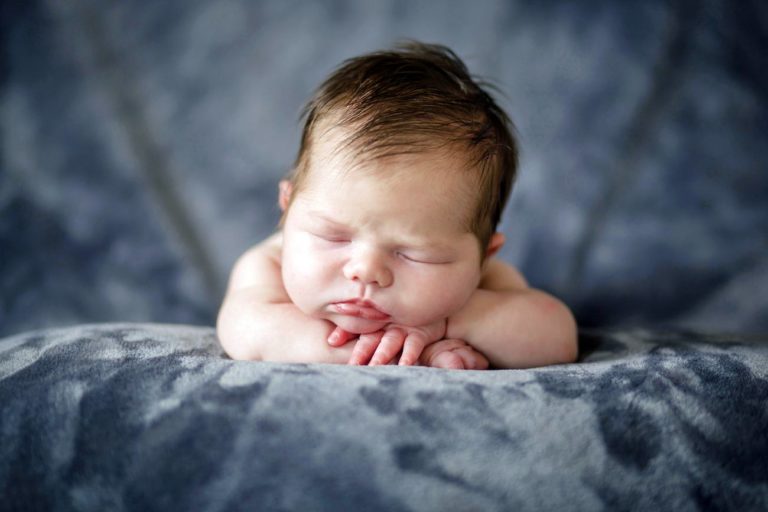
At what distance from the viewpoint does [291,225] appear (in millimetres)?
1010

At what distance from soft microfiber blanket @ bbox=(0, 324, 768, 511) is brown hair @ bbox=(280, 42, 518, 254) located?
303mm

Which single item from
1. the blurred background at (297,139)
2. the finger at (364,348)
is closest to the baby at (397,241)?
the finger at (364,348)

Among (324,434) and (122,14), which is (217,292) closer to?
(122,14)

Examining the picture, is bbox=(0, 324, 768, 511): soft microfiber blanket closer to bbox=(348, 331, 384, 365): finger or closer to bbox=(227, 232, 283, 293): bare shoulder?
bbox=(348, 331, 384, 365): finger

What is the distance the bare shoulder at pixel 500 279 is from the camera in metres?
1.19

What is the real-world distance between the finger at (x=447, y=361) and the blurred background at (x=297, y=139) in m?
0.50

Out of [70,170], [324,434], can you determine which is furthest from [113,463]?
[70,170]

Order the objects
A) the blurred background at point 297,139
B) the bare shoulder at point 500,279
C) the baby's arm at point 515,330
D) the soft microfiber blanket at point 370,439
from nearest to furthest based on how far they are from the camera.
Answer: the soft microfiber blanket at point 370,439 < the baby's arm at point 515,330 < the bare shoulder at point 500,279 < the blurred background at point 297,139

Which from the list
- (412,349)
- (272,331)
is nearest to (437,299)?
(412,349)

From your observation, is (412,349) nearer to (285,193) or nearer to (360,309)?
(360,309)

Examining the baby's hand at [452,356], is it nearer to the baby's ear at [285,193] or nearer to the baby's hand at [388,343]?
the baby's hand at [388,343]

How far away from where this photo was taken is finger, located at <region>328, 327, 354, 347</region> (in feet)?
3.21

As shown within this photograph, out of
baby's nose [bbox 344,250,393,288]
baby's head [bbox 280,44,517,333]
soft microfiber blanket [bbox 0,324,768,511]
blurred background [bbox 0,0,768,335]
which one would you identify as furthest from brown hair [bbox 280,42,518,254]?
blurred background [bbox 0,0,768,335]

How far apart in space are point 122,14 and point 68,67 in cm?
16
